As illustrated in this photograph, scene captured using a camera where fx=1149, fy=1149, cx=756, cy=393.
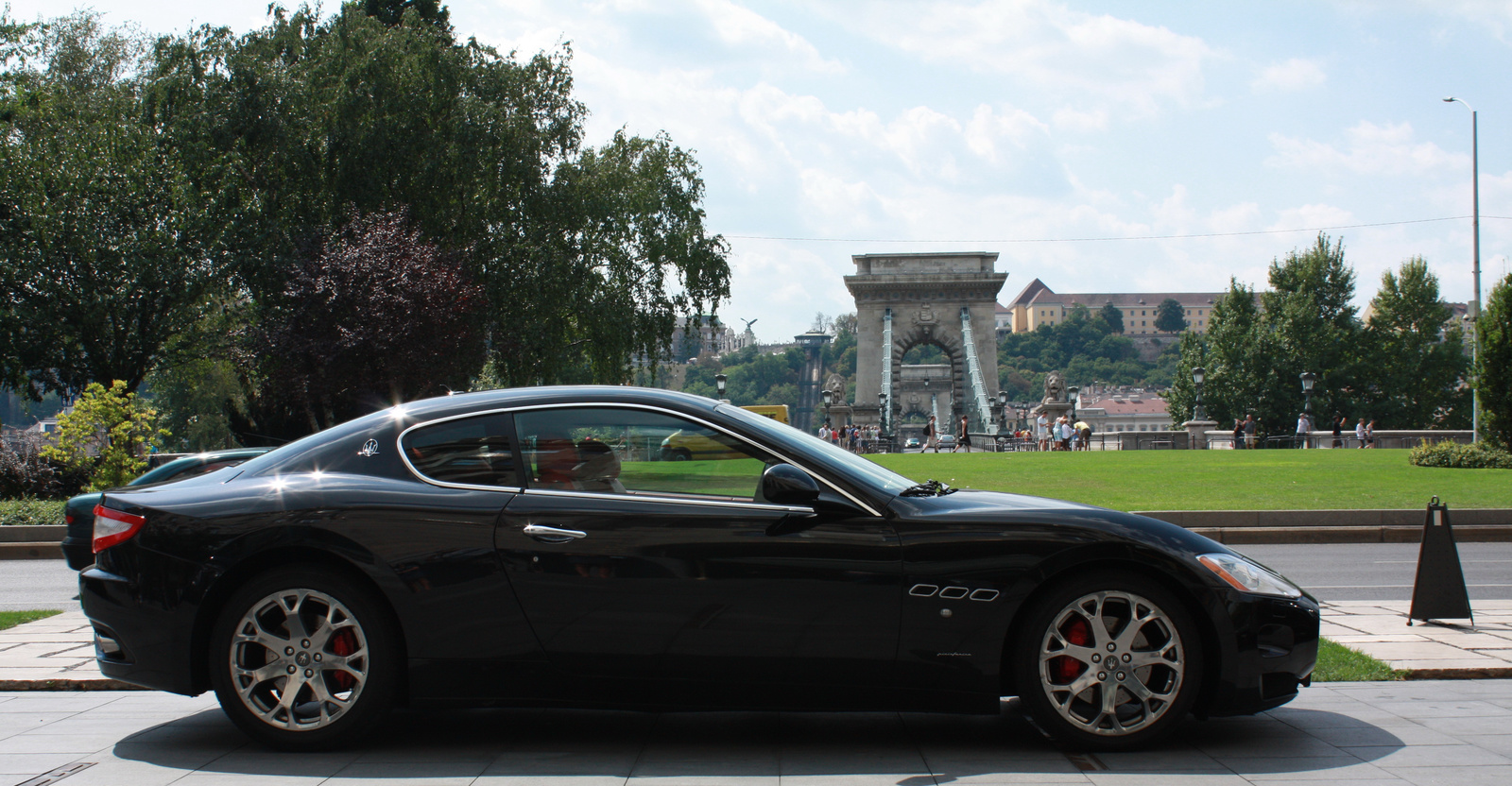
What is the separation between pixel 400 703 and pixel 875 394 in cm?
7803

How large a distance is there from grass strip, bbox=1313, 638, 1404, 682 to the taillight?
5294 millimetres

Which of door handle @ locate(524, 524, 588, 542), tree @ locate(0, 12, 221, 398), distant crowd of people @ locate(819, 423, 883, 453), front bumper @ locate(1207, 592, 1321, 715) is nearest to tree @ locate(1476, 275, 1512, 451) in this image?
front bumper @ locate(1207, 592, 1321, 715)

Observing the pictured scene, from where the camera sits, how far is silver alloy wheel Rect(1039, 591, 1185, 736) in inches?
167

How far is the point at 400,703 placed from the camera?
4414 millimetres

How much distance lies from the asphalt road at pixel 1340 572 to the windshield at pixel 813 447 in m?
5.56

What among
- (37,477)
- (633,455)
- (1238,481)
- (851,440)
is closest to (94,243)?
(37,477)

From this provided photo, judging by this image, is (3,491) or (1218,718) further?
(3,491)

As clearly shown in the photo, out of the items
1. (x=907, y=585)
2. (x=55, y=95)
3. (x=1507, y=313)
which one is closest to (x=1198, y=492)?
(x=1507, y=313)

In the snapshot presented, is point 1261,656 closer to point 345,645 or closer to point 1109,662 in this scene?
point 1109,662

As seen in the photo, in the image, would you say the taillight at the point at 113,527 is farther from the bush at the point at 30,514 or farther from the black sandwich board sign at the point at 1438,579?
the bush at the point at 30,514

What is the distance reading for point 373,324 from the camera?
24.0 metres

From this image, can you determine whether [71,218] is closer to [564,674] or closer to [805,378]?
[564,674]

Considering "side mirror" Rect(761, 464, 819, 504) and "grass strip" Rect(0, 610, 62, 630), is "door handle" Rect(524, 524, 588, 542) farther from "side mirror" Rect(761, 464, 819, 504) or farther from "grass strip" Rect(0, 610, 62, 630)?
"grass strip" Rect(0, 610, 62, 630)

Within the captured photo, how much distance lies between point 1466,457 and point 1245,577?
74.8ft
